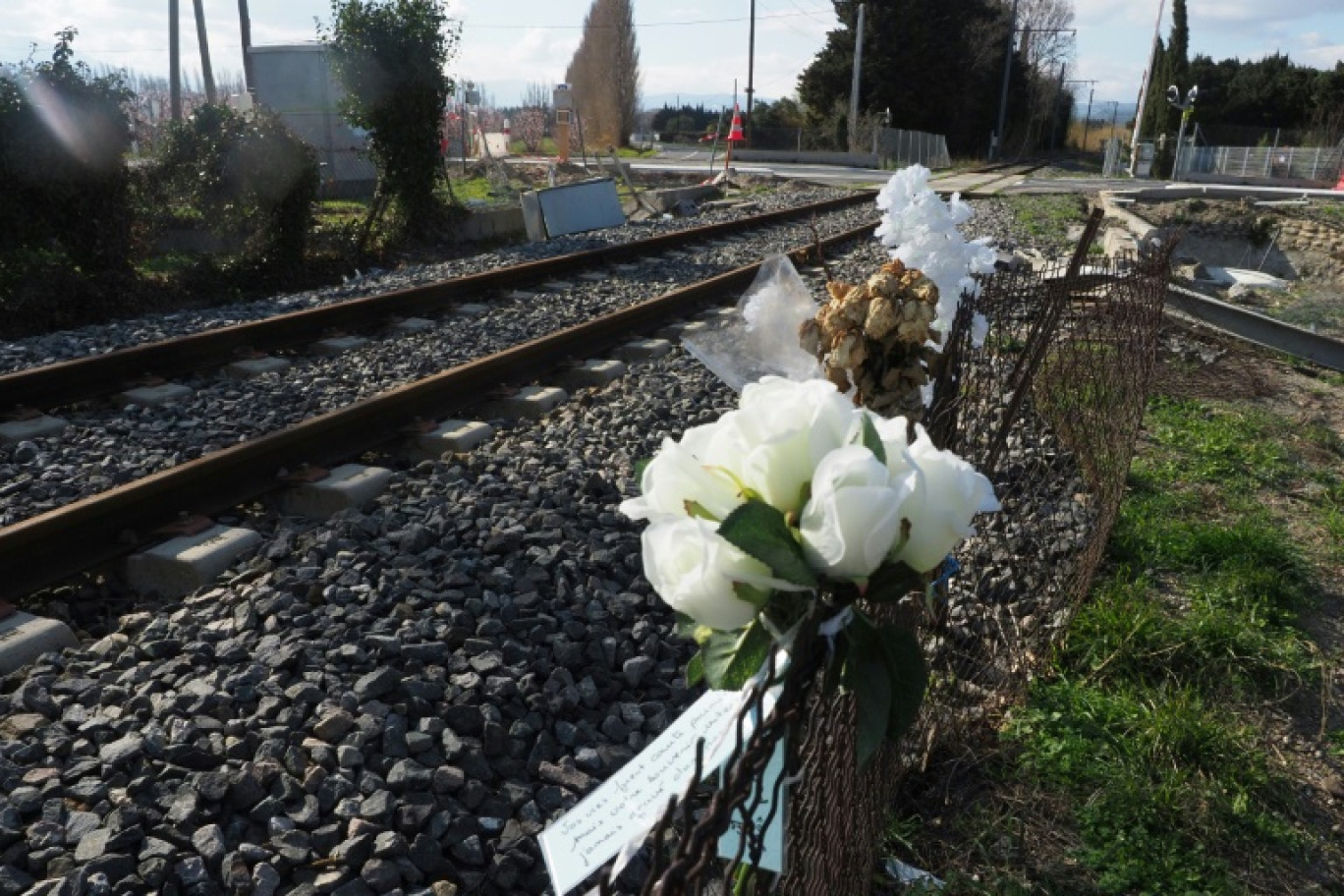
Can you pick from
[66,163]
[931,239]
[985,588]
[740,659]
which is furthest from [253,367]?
[740,659]

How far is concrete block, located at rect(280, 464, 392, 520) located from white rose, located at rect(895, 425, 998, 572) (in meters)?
3.45

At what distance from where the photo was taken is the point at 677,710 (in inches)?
119

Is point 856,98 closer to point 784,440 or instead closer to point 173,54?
point 173,54

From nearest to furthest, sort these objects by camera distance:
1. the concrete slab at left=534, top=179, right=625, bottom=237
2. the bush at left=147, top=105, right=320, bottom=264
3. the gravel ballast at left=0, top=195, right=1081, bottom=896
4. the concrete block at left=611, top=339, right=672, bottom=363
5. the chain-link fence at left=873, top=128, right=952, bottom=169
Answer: the gravel ballast at left=0, top=195, right=1081, bottom=896, the concrete block at left=611, top=339, right=672, bottom=363, the bush at left=147, top=105, right=320, bottom=264, the concrete slab at left=534, top=179, right=625, bottom=237, the chain-link fence at left=873, top=128, right=952, bottom=169

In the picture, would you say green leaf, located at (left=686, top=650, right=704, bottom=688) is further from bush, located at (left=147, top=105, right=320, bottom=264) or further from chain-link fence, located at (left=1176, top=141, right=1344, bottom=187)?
chain-link fence, located at (left=1176, top=141, right=1344, bottom=187)

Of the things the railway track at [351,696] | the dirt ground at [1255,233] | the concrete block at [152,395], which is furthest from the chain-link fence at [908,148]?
the railway track at [351,696]

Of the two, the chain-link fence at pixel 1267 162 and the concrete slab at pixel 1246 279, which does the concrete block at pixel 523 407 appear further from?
the chain-link fence at pixel 1267 162

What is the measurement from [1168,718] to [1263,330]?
673 cm

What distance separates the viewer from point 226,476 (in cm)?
437

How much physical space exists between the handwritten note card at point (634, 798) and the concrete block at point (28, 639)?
95.8 inches

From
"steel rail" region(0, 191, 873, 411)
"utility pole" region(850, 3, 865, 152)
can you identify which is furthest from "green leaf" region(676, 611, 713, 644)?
"utility pole" region(850, 3, 865, 152)

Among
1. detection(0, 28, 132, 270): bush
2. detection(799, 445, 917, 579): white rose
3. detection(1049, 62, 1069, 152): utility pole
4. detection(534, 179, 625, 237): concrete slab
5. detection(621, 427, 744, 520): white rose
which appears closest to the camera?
detection(799, 445, 917, 579): white rose

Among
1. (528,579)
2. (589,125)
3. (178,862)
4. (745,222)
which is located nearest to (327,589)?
(528,579)

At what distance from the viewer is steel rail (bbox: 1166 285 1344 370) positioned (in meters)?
8.46
